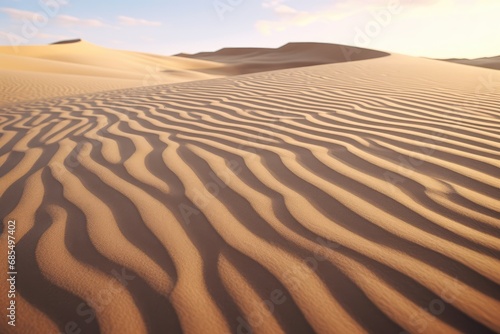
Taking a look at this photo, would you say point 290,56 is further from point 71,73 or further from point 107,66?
point 71,73

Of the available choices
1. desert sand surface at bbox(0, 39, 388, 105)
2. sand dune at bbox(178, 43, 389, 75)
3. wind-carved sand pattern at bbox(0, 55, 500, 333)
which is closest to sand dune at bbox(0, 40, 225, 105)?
desert sand surface at bbox(0, 39, 388, 105)

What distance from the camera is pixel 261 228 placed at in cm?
139

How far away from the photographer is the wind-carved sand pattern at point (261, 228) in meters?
1.02

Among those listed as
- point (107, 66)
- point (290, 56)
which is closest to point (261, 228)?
point (107, 66)

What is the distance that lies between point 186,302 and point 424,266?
863mm

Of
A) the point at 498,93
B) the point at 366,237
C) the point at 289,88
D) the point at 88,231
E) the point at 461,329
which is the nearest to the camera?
the point at 461,329

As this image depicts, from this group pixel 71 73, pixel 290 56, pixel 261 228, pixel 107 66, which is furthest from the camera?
pixel 290 56

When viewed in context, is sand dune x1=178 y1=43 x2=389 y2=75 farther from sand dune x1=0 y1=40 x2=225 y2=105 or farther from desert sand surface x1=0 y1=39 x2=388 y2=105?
sand dune x1=0 y1=40 x2=225 y2=105

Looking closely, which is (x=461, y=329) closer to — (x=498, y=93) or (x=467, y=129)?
(x=467, y=129)

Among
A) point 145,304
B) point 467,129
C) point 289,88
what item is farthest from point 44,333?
point 289,88

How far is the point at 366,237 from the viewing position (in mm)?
1290

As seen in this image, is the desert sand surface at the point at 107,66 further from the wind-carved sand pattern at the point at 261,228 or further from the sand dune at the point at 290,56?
the wind-carved sand pattern at the point at 261,228

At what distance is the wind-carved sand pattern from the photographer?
102cm

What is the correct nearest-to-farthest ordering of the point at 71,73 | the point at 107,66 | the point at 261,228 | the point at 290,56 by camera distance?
the point at 261,228, the point at 71,73, the point at 107,66, the point at 290,56
